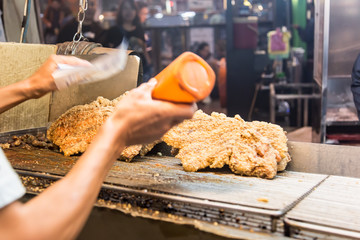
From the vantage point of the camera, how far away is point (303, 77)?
7617 millimetres

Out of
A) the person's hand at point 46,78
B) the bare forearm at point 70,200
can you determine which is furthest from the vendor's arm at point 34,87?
the bare forearm at point 70,200

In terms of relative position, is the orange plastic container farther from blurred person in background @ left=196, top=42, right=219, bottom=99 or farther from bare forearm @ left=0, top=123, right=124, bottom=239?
blurred person in background @ left=196, top=42, right=219, bottom=99

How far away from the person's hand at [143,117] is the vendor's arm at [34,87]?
93 centimetres

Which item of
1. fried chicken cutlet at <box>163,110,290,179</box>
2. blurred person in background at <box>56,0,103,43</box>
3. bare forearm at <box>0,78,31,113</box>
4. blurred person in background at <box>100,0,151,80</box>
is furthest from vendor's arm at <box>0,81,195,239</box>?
blurred person in background at <box>56,0,103,43</box>

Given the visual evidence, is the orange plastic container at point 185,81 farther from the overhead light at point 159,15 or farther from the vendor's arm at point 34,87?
the overhead light at point 159,15

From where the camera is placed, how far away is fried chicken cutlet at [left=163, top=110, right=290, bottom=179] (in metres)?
1.79

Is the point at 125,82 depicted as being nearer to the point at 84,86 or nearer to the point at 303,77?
the point at 84,86

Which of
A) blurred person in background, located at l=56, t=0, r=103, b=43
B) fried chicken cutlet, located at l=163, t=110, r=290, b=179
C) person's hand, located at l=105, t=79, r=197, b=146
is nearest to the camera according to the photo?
person's hand, located at l=105, t=79, r=197, b=146

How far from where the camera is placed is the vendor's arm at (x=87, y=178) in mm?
978

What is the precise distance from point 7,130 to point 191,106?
6.72 feet

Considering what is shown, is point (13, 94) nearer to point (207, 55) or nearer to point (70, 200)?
point (70, 200)

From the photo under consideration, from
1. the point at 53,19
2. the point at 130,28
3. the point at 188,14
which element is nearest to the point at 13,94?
the point at 130,28

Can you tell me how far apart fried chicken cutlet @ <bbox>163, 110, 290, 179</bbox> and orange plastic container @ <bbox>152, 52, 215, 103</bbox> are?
23.2 inches

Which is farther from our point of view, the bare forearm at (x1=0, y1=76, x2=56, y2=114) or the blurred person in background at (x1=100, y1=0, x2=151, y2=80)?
the blurred person in background at (x1=100, y1=0, x2=151, y2=80)
